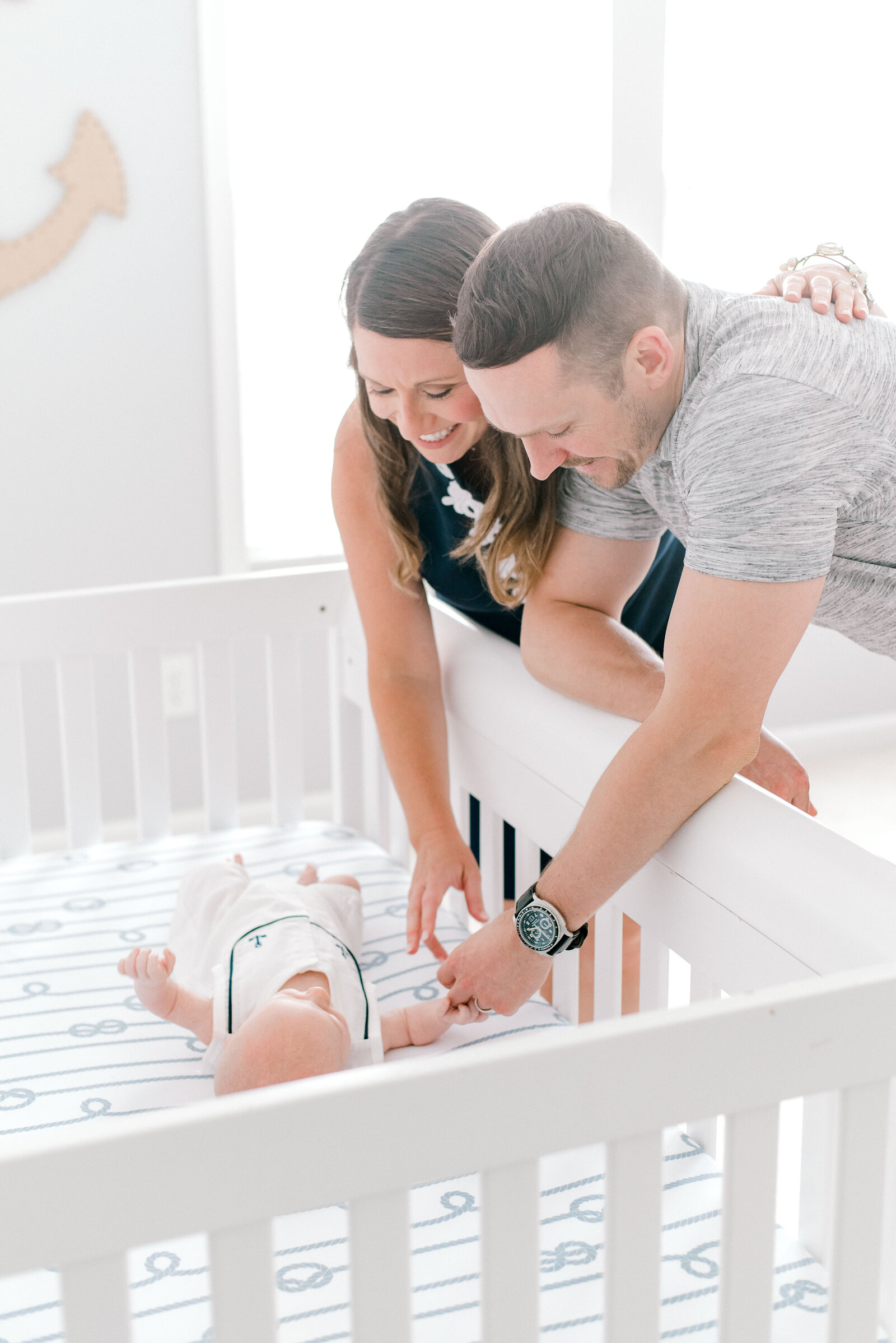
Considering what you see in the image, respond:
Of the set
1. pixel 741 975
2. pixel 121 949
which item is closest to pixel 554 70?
pixel 121 949

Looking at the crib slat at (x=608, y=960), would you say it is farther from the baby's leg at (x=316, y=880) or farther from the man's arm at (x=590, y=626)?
the baby's leg at (x=316, y=880)

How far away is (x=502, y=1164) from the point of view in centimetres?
56

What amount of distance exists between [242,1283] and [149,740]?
41.0 inches

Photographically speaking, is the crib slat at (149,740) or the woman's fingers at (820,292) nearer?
the woman's fingers at (820,292)

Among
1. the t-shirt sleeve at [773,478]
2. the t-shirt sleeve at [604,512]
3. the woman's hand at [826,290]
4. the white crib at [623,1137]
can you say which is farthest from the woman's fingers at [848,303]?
the white crib at [623,1137]

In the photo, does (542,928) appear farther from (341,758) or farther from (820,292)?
(341,758)

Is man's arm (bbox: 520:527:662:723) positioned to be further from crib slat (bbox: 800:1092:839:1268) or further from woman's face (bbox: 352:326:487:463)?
crib slat (bbox: 800:1092:839:1268)

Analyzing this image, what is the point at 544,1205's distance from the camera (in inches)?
35.4

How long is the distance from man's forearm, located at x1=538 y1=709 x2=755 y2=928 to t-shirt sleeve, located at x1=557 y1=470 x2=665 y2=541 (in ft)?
0.94

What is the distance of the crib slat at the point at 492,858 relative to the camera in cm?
126

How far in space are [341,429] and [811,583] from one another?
62 centimetres

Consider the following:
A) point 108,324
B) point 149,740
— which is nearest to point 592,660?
point 149,740

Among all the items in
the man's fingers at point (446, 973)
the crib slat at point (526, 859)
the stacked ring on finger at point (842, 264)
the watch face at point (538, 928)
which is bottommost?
the crib slat at point (526, 859)

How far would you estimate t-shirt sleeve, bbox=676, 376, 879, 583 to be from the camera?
0.75 meters
